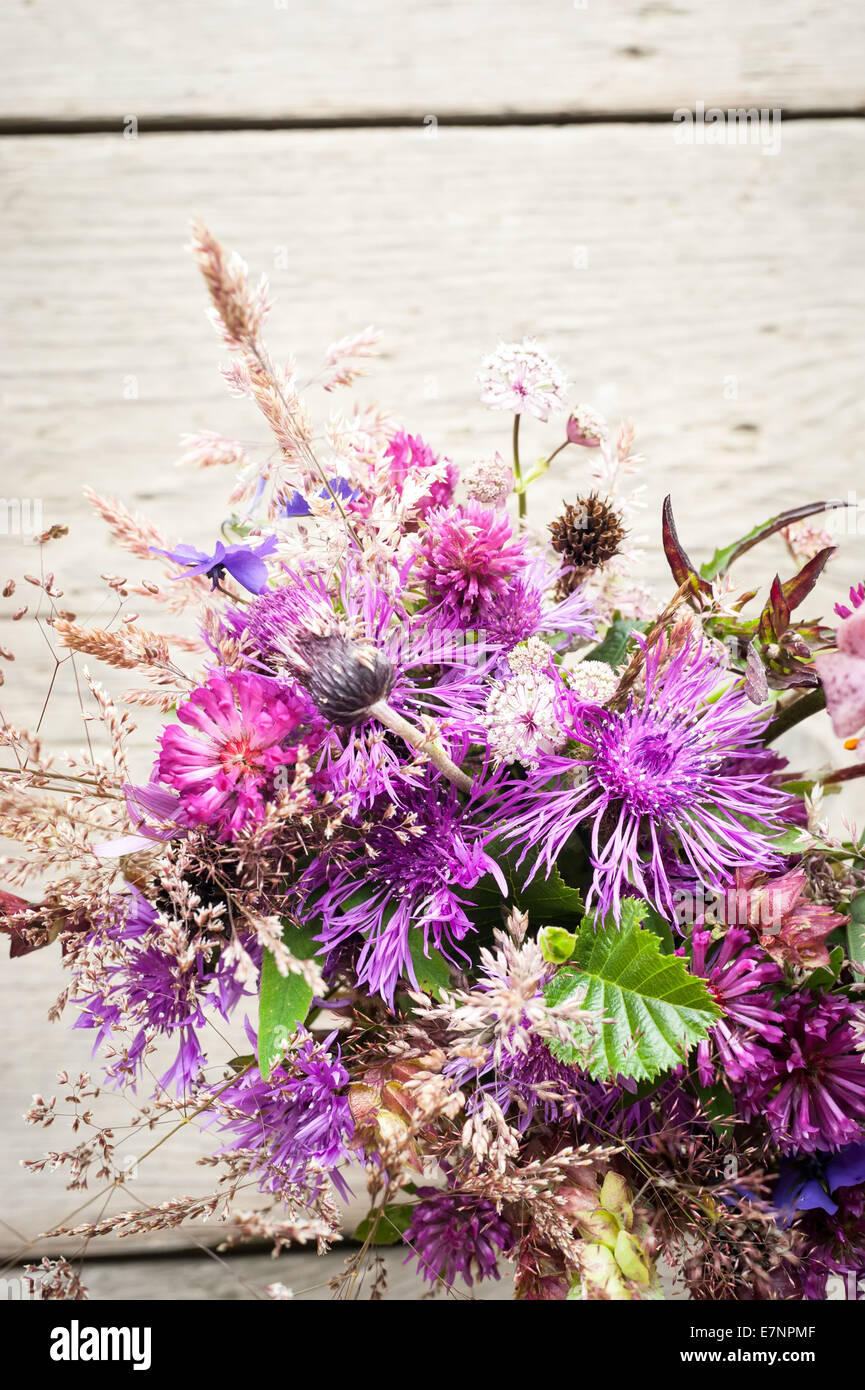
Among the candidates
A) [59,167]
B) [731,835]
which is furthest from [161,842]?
[59,167]

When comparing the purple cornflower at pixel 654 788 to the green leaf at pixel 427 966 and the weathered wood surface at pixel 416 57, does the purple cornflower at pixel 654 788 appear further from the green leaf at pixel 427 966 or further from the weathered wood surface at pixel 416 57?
the weathered wood surface at pixel 416 57

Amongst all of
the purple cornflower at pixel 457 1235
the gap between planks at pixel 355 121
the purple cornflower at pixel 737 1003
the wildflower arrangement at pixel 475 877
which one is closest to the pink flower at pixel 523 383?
the wildflower arrangement at pixel 475 877

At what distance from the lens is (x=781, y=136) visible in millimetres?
714

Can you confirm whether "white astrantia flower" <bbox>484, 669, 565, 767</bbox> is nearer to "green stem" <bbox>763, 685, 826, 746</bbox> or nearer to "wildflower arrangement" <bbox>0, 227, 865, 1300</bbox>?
"wildflower arrangement" <bbox>0, 227, 865, 1300</bbox>

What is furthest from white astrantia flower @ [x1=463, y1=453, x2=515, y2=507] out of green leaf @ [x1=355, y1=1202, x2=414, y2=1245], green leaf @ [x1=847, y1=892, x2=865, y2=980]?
green leaf @ [x1=355, y1=1202, x2=414, y2=1245]

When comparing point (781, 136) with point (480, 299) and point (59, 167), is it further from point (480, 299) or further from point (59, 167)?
point (59, 167)

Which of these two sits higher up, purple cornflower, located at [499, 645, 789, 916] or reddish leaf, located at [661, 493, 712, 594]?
reddish leaf, located at [661, 493, 712, 594]

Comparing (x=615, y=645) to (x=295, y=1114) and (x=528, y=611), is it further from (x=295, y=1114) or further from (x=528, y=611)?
(x=295, y=1114)

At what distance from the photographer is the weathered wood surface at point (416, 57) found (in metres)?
0.72

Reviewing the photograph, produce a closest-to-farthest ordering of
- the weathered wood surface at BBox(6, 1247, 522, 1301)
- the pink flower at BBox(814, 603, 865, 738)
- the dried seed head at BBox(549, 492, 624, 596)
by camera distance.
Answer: the pink flower at BBox(814, 603, 865, 738) < the dried seed head at BBox(549, 492, 624, 596) < the weathered wood surface at BBox(6, 1247, 522, 1301)

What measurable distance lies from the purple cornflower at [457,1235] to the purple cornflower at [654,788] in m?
0.15

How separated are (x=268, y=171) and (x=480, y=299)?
192mm

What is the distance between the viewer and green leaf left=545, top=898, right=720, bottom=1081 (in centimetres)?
31

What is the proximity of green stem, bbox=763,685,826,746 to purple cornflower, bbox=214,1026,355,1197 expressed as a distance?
22 centimetres
